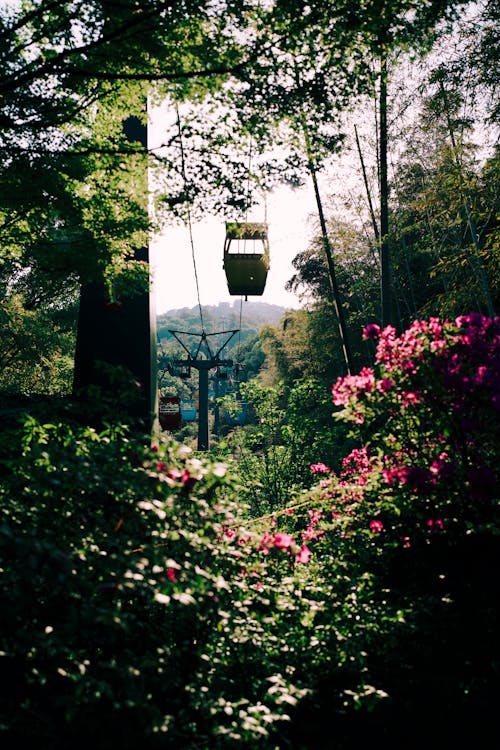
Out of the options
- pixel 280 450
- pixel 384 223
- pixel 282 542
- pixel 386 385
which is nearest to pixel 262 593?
pixel 282 542

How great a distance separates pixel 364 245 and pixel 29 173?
37.3 ft

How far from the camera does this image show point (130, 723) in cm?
184

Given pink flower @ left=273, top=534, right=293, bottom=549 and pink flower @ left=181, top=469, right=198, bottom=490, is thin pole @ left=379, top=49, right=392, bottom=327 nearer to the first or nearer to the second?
pink flower @ left=273, top=534, right=293, bottom=549

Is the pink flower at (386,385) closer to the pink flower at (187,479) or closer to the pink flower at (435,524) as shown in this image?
the pink flower at (435,524)

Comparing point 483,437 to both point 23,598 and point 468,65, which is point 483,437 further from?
point 468,65

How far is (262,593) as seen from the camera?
3.10 meters

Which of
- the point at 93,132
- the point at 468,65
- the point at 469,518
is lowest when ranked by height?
the point at 469,518

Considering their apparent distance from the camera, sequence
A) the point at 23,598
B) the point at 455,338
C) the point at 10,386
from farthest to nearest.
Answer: the point at 10,386 < the point at 455,338 < the point at 23,598

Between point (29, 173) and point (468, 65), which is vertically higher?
point (468, 65)

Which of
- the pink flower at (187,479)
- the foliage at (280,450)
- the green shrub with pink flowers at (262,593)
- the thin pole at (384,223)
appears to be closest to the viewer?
the green shrub with pink flowers at (262,593)

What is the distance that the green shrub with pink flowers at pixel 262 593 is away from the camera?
196 centimetres

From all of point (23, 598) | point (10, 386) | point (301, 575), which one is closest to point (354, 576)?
point (301, 575)

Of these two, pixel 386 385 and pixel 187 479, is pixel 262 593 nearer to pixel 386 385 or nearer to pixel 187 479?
pixel 187 479

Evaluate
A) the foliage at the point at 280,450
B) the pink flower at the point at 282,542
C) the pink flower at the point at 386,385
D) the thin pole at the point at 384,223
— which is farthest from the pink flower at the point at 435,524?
the foliage at the point at 280,450
